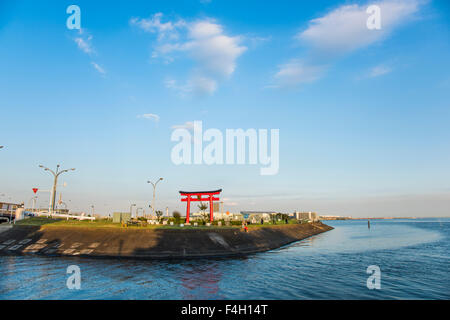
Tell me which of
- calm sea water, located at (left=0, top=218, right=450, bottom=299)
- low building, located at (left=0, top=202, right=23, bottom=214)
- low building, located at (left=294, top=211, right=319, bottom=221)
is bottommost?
low building, located at (left=294, top=211, right=319, bottom=221)

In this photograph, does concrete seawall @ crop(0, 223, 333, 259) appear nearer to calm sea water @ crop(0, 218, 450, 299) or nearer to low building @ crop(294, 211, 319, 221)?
calm sea water @ crop(0, 218, 450, 299)

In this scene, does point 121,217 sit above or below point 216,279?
above

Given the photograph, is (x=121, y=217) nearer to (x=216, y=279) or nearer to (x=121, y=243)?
(x=121, y=243)

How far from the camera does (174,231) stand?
42.3 metres

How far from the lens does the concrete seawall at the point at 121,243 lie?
35.4 m

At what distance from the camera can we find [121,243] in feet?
122

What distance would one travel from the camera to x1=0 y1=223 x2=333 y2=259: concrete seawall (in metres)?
35.4

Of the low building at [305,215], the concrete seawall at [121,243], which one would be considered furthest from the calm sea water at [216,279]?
the low building at [305,215]

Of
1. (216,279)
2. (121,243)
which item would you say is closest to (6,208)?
(121,243)

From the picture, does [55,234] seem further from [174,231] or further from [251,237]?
[251,237]

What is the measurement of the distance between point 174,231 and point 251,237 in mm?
15698

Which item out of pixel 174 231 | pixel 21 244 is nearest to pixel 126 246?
pixel 174 231

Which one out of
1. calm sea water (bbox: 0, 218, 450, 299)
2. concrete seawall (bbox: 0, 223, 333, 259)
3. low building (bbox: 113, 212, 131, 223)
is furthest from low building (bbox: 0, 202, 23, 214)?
calm sea water (bbox: 0, 218, 450, 299)
